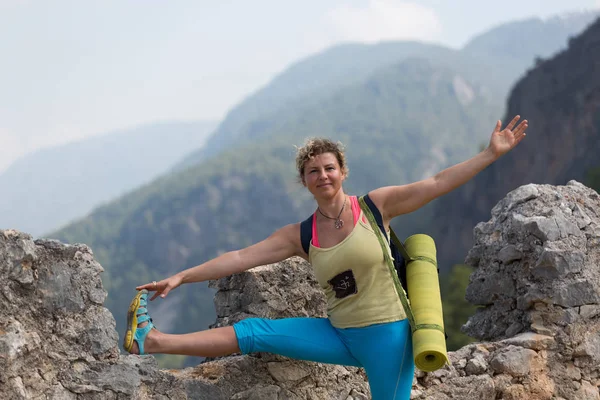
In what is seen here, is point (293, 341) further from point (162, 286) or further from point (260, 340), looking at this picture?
point (162, 286)

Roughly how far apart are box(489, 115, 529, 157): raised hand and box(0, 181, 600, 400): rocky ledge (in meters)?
1.04

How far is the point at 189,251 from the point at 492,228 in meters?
157

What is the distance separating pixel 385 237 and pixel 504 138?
3.25ft

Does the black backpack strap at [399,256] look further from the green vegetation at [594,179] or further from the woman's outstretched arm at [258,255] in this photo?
the green vegetation at [594,179]

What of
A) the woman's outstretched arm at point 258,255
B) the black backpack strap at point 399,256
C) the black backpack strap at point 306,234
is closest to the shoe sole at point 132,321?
the woman's outstretched arm at point 258,255

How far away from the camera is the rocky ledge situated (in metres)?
4.07

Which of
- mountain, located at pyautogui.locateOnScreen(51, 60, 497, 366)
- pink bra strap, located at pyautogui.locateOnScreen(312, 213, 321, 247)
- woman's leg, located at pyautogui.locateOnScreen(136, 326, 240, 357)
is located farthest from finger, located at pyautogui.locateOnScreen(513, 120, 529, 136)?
A: mountain, located at pyautogui.locateOnScreen(51, 60, 497, 366)

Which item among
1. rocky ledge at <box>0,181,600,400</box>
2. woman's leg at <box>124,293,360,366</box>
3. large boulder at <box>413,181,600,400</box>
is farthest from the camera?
large boulder at <box>413,181,600,400</box>

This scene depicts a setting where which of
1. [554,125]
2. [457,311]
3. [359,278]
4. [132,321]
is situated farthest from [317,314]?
[554,125]

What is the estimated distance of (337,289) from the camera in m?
4.29

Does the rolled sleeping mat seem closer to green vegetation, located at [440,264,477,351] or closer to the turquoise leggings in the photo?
the turquoise leggings

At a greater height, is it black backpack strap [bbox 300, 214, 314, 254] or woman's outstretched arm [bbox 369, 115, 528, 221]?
woman's outstretched arm [bbox 369, 115, 528, 221]

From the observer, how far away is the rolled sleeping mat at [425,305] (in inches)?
165

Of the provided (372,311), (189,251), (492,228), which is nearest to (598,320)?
(492,228)
